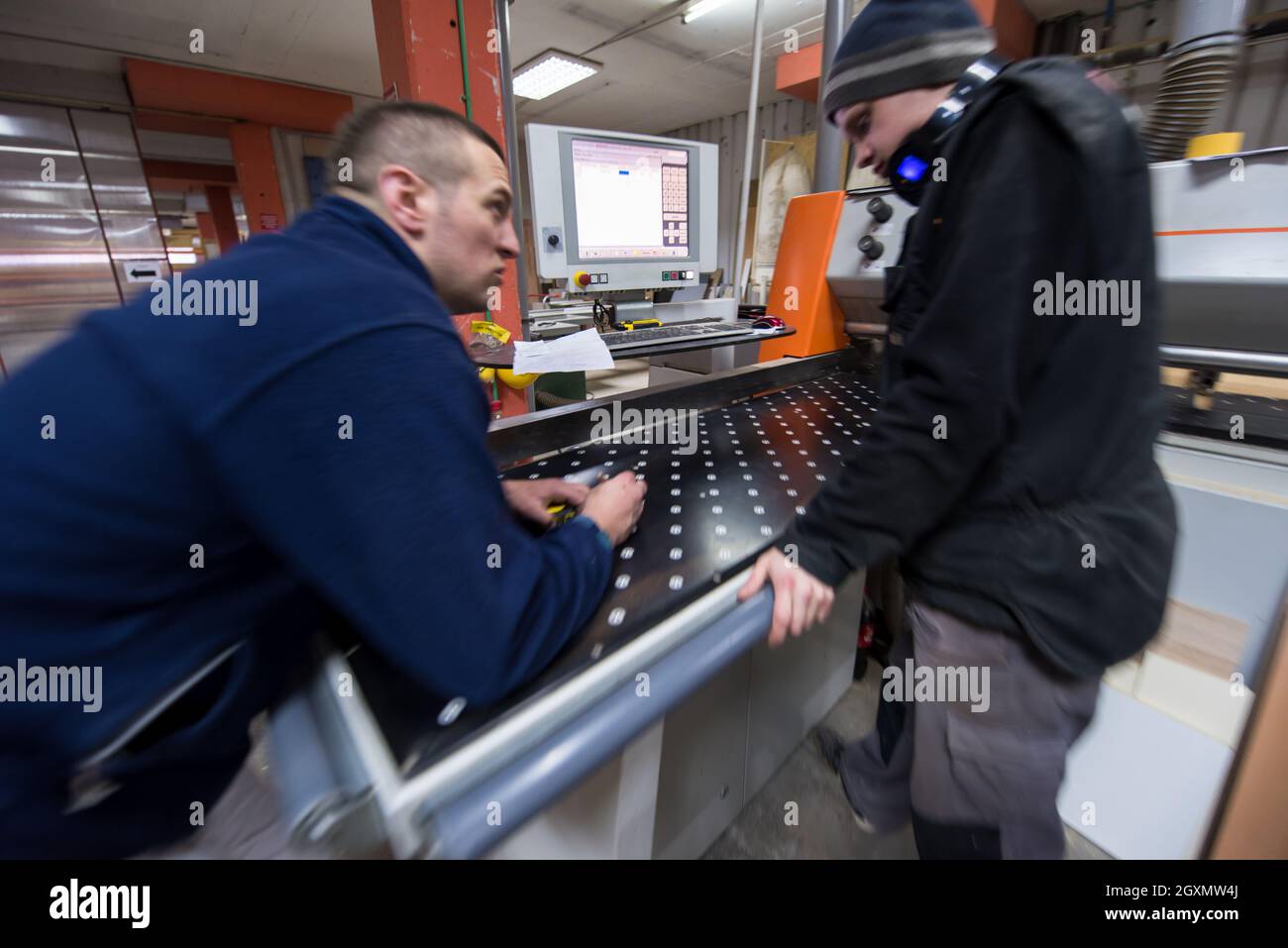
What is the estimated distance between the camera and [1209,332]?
1.12m

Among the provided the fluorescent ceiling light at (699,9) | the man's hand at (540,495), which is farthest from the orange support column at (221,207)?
the man's hand at (540,495)

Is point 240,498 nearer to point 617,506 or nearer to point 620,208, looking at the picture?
point 617,506

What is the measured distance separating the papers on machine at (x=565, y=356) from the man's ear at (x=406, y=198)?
42 cm

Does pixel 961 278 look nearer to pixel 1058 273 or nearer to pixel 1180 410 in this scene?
pixel 1058 273

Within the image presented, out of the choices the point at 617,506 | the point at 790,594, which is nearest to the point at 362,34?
the point at 617,506

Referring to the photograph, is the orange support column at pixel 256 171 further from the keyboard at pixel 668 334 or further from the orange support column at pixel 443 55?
the keyboard at pixel 668 334

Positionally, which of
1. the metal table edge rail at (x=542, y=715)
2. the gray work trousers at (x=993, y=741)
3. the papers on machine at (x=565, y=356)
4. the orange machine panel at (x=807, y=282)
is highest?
the orange machine panel at (x=807, y=282)

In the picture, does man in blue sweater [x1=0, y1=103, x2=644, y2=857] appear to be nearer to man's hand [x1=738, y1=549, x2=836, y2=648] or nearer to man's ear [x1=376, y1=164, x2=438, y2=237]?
man's ear [x1=376, y1=164, x2=438, y2=237]

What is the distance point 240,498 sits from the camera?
499 mm

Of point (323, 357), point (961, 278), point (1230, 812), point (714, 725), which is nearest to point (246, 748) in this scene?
point (323, 357)

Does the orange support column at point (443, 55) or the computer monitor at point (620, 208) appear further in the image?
the orange support column at point (443, 55)

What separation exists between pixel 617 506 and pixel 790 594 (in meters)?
0.28

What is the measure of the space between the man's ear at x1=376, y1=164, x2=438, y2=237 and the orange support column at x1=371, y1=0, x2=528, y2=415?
137 centimetres

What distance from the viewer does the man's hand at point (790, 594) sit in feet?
2.31
